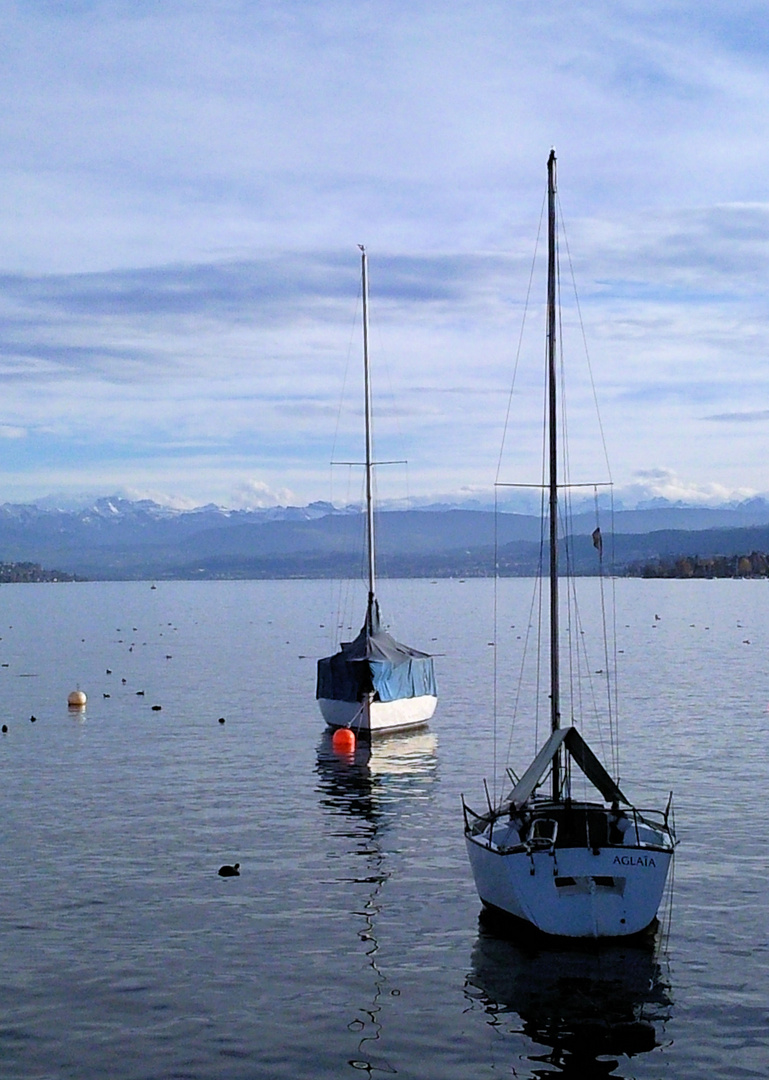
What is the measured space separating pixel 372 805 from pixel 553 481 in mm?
18059

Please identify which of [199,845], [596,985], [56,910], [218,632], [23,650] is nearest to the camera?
[596,985]

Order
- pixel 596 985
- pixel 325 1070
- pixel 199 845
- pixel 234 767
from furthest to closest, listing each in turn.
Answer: pixel 234 767
pixel 199 845
pixel 596 985
pixel 325 1070

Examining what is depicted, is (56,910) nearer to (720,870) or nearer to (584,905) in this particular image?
(584,905)

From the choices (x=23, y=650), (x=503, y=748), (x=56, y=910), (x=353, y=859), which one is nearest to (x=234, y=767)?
(x=503, y=748)

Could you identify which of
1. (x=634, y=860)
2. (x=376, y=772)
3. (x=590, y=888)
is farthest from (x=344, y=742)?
(x=634, y=860)

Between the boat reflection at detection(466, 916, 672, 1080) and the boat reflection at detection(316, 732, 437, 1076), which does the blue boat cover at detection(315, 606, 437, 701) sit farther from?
the boat reflection at detection(466, 916, 672, 1080)

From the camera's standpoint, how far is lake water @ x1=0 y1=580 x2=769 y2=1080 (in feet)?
76.5

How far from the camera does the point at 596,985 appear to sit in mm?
26062

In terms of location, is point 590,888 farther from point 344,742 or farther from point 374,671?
point 374,671

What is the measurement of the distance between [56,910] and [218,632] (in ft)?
441

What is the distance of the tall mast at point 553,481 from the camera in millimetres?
30625

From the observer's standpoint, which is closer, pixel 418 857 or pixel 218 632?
pixel 418 857

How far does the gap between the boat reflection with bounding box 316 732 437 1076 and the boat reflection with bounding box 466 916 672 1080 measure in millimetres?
2246

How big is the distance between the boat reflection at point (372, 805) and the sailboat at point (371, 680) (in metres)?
1.10
